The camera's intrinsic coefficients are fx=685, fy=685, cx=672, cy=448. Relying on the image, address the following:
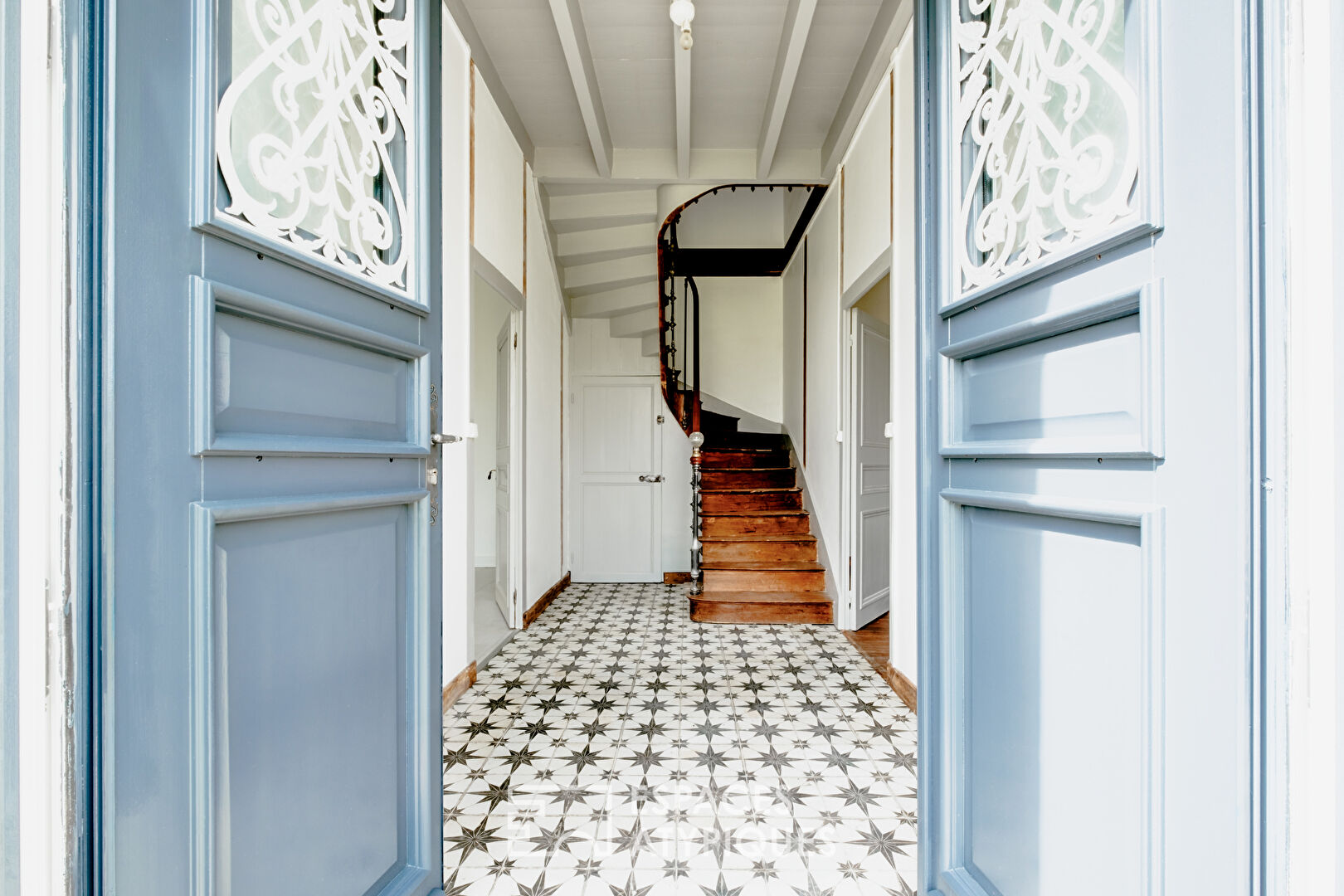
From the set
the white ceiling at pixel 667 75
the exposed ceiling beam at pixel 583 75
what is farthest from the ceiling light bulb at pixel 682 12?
the exposed ceiling beam at pixel 583 75

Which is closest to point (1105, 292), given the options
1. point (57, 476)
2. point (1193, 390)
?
point (1193, 390)

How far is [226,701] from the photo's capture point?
98 centimetres

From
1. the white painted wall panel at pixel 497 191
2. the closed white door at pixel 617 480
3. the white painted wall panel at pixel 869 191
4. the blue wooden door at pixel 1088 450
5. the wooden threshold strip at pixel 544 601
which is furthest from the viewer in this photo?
the closed white door at pixel 617 480

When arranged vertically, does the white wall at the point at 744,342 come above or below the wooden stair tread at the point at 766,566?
above

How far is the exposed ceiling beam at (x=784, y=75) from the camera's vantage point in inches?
126

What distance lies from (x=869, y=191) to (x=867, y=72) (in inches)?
26.0

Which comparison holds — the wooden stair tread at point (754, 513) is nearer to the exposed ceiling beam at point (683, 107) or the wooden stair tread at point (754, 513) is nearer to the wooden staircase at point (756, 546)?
the wooden staircase at point (756, 546)

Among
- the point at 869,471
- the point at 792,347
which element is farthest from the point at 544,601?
the point at 792,347

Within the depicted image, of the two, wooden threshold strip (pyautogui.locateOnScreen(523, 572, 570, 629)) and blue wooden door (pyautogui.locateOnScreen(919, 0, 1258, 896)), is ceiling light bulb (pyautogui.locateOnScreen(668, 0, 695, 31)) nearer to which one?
blue wooden door (pyautogui.locateOnScreen(919, 0, 1258, 896))

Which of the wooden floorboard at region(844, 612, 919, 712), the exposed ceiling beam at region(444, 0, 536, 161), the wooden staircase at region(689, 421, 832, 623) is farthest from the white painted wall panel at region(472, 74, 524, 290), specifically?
the wooden floorboard at region(844, 612, 919, 712)

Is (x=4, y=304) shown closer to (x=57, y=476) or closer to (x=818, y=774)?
(x=57, y=476)

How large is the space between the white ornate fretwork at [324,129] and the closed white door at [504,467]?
2965mm

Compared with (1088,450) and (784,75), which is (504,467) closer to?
(784,75)

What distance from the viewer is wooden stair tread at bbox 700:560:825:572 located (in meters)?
4.92
